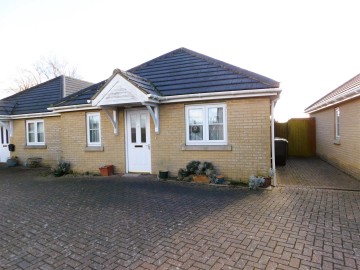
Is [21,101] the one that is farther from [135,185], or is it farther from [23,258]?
[23,258]

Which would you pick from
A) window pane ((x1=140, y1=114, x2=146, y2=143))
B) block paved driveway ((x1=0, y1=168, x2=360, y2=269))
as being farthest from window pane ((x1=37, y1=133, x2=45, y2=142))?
window pane ((x1=140, y1=114, x2=146, y2=143))

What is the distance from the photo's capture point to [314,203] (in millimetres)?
6172

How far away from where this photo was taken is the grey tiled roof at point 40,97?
14422mm

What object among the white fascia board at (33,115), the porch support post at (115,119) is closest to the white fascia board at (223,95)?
the porch support post at (115,119)

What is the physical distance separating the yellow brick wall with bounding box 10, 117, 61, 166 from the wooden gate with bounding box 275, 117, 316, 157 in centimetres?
1395

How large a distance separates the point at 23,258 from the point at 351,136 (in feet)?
35.4

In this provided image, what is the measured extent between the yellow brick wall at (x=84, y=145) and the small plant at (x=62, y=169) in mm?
220

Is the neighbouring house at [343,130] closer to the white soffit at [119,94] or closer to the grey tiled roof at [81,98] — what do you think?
the white soffit at [119,94]

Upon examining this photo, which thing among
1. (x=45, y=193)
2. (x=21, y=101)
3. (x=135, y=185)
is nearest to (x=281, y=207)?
(x=135, y=185)

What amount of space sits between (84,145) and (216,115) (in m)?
6.07

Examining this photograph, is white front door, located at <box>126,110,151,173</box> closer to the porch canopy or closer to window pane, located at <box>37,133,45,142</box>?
the porch canopy

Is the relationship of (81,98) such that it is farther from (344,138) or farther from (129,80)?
(344,138)

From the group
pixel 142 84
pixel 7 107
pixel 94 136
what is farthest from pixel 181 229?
pixel 7 107

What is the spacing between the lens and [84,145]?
35.7 feet
